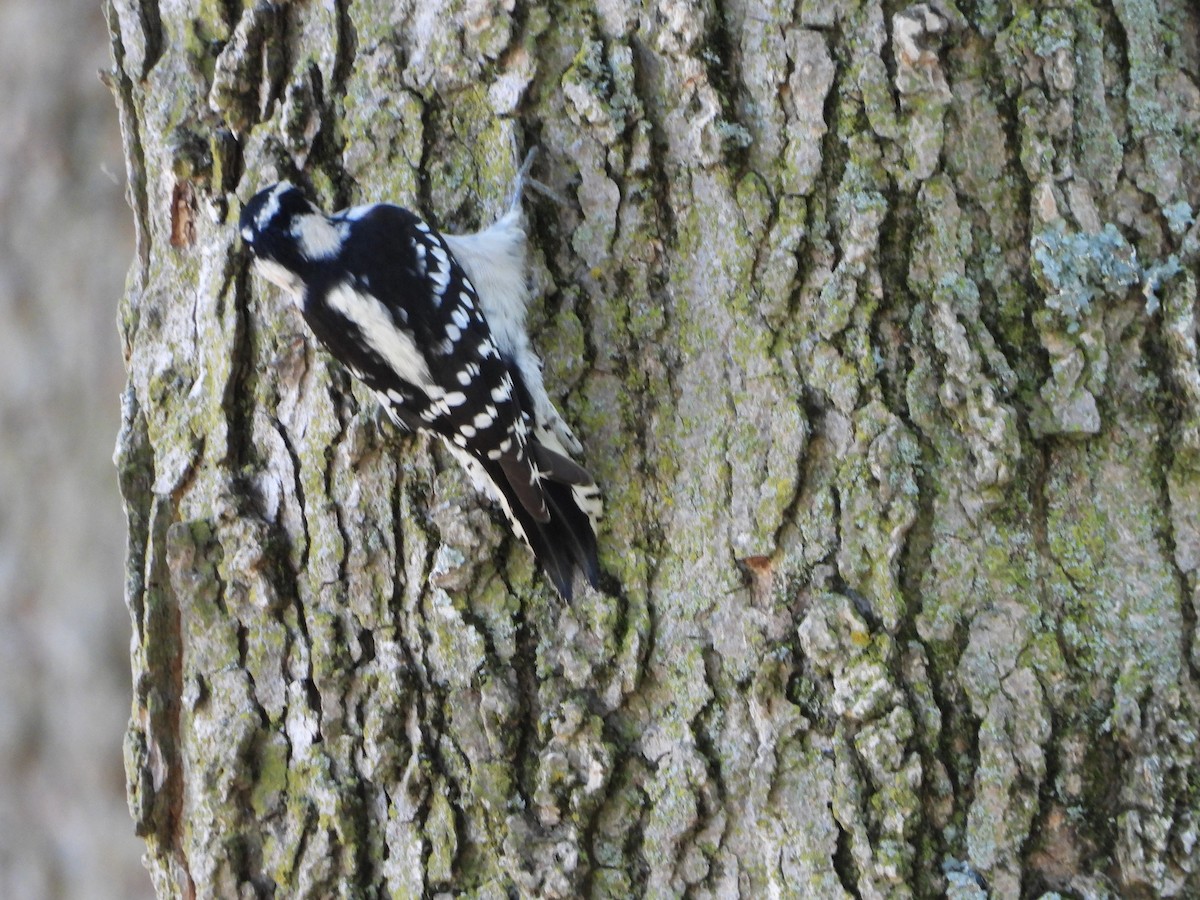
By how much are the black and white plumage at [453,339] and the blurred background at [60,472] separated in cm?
212

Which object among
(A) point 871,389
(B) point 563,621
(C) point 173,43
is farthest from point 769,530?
(C) point 173,43

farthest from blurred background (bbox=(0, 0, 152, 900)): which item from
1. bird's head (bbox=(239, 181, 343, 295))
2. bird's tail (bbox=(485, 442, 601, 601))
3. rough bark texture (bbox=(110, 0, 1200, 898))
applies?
bird's tail (bbox=(485, 442, 601, 601))

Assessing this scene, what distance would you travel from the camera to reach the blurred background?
11.7ft

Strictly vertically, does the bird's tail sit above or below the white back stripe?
below

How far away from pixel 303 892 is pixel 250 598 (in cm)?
53

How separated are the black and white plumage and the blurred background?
6.95 feet

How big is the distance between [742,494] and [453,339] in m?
0.63

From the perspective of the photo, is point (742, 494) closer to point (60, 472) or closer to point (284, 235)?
point (284, 235)

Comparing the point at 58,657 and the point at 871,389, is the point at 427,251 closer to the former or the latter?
the point at 871,389

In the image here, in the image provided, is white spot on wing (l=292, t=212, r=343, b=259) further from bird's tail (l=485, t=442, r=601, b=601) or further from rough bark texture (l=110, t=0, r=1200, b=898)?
bird's tail (l=485, t=442, r=601, b=601)

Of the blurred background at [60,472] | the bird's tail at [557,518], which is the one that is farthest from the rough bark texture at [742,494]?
the blurred background at [60,472]

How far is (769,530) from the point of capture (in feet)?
5.57

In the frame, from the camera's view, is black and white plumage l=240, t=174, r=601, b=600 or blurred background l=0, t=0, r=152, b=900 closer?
black and white plumage l=240, t=174, r=601, b=600

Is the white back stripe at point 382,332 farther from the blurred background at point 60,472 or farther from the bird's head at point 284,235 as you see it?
the blurred background at point 60,472
